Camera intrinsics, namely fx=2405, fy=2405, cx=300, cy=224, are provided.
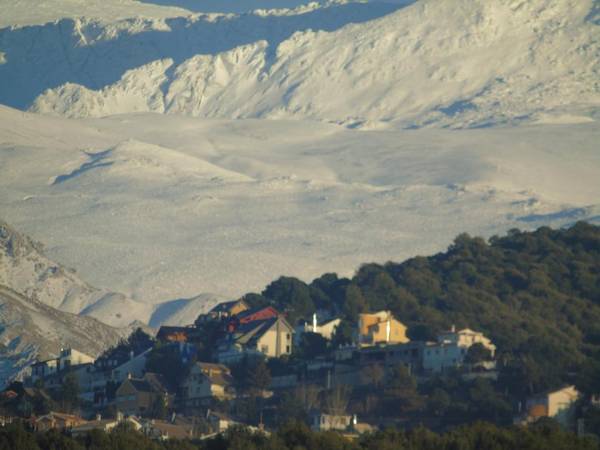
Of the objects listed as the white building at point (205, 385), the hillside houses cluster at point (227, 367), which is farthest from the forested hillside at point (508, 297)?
the white building at point (205, 385)

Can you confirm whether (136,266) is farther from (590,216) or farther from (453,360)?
(453,360)

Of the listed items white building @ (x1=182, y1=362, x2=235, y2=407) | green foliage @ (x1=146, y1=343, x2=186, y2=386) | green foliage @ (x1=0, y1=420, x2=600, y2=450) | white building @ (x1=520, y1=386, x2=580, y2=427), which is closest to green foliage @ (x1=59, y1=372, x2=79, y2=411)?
green foliage @ (x1=146, y1=343, x2=186, y2=386)

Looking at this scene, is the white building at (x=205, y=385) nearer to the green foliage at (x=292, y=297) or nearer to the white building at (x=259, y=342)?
the white building at (x=259, y=342)

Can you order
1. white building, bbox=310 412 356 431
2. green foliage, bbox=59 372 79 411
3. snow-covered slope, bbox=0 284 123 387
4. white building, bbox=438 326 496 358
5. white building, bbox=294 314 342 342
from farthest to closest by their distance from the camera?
snow-covered slope, bbox=0 284 123 387, white building, bbox=294 314 342 342, green foliage, bbox=59 372 79 411, white building, bbox=438 326 496 358, white building, bbox=310 412 356 431

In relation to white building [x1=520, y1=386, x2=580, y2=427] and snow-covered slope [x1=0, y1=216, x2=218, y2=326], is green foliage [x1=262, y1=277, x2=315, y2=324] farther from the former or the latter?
snow-covered slope [x1=0, y1=216, x2=218, y2=326]

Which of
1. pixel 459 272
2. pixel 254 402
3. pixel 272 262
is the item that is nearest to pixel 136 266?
pixel 272 262

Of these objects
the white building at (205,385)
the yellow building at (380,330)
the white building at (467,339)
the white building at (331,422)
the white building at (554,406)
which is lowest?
the white building at (331,422)

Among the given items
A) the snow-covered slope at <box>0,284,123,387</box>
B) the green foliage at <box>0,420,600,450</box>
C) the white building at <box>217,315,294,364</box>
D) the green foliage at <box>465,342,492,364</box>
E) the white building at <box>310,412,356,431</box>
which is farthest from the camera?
the snow-covered slope at <box>0,284,123,387</box>
